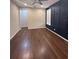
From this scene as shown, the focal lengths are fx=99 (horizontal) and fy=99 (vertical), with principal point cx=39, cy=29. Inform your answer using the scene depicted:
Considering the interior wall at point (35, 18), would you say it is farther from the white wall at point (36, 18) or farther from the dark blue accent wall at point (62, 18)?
the dark blue accent wall at point (62, 18)

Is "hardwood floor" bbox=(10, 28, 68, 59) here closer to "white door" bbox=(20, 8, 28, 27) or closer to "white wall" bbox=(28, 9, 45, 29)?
"white door" bbox=(20, 8, 28, 27)

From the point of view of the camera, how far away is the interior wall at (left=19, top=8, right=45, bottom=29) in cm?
1212

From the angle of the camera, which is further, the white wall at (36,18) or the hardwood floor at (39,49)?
the white wall at (36,18)

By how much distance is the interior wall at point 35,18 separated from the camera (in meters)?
12.1

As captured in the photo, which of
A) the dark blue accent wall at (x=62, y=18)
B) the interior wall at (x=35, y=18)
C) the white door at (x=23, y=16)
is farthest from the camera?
the interior wall at (x=35, y=18)

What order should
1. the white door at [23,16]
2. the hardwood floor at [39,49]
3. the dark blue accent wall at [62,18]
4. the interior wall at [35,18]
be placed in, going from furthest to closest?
the interior wall at [35,18] → the white door at [23,16] → the dark blue accent wall at [62,18] → the hardwood floor at [39,49]

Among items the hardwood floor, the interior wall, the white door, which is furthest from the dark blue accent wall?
the white door

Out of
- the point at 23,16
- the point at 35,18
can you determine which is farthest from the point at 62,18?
the point at 23,16

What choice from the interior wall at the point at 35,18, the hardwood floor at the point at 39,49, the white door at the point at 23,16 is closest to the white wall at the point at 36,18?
the interior wall at the point at 35,18

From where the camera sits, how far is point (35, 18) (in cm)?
1252
